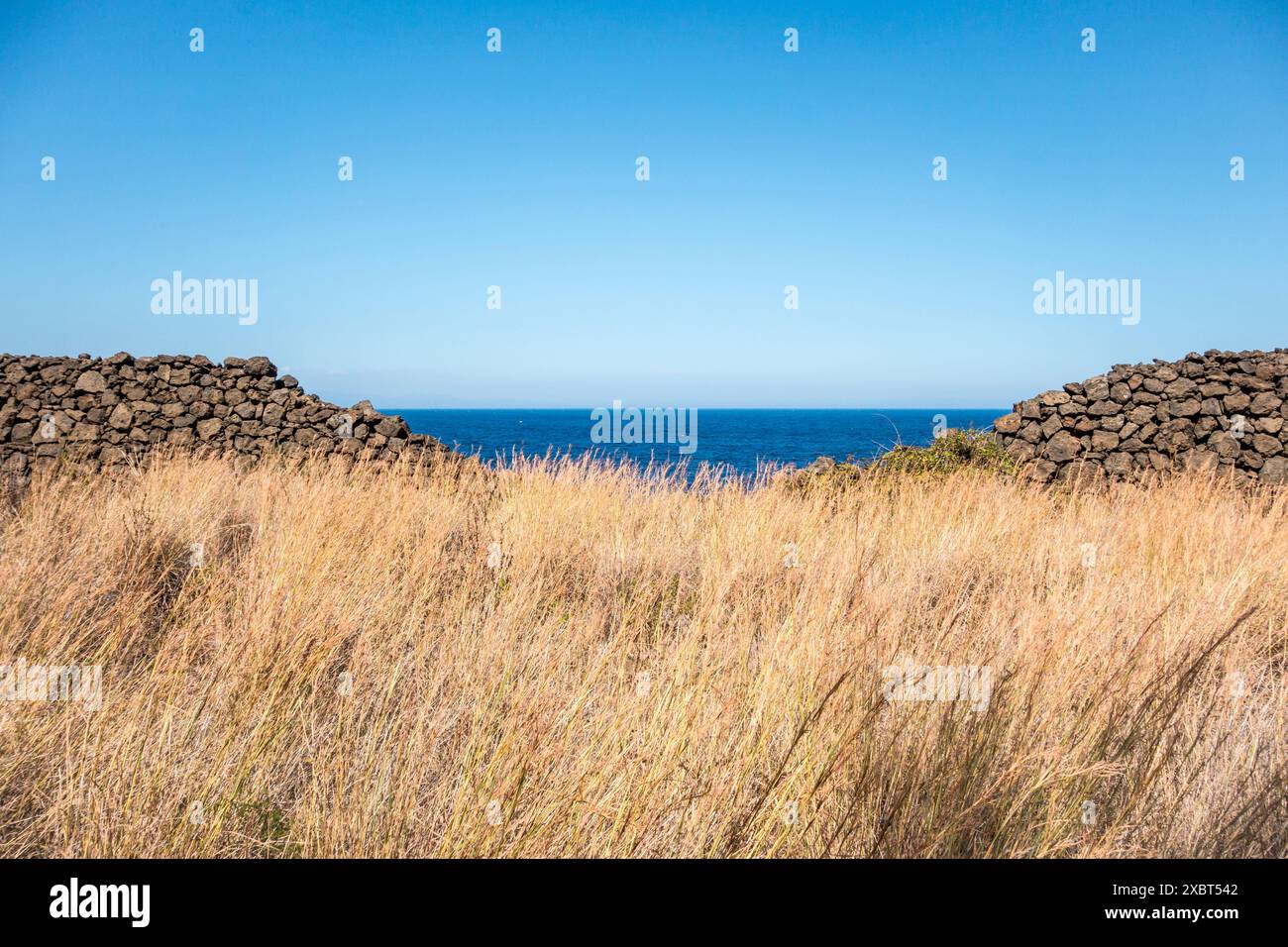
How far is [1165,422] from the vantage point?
11.5 meters

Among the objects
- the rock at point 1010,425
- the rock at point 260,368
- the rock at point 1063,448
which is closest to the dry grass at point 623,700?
the rock at point 1063,448

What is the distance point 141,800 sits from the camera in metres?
2.20

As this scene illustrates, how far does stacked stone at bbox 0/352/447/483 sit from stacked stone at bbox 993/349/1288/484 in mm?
10390

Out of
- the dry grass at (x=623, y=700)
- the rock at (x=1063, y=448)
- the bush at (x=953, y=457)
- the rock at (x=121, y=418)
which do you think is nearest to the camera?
the dry grass at (x=623, y=700)

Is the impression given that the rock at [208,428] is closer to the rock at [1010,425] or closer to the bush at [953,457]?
the bush at [953,457]

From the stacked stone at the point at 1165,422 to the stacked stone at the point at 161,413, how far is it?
10390 millimetres

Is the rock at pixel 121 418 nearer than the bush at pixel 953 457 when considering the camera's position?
No

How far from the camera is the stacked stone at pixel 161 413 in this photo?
39.8ft

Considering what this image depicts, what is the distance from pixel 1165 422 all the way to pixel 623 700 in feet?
40.9

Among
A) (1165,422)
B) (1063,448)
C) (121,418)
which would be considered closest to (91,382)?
(121,418)

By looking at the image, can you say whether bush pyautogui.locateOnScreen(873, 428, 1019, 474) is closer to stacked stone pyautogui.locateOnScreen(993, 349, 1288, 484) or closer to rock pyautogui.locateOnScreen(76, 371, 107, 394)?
stacked stone pyautogui.locateOnScreen(993, 349, 1288, 484)

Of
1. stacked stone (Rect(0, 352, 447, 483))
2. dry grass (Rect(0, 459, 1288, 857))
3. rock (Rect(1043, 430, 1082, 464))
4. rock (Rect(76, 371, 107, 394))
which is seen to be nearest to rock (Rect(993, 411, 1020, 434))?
rock (Rect(1043, 430, 1082, 464))

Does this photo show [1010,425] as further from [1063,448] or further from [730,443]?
[730,443]
